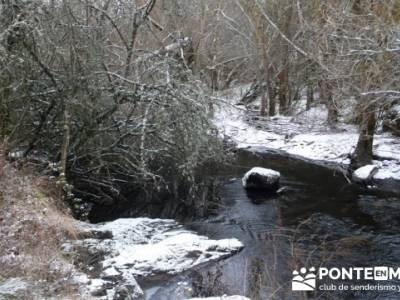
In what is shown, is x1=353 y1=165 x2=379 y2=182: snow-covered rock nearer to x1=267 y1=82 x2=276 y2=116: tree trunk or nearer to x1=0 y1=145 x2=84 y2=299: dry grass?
x1=0 y1=145 x2=84 y2=299: dry grass

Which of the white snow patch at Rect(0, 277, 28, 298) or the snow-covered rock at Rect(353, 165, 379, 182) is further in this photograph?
the snow-covered rock at Rect(353, 165, 379, 182)

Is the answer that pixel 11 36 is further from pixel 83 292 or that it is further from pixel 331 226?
pixel 331 226

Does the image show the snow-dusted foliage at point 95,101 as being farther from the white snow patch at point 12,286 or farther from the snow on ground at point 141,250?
the white snow patch at point 12,286

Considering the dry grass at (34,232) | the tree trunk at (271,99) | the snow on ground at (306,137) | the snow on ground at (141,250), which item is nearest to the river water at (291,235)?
the snow on ground at (141,250)

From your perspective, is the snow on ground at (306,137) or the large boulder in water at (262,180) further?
the snow on ground at (306,137)

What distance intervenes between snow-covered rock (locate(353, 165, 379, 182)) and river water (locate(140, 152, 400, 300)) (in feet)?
0.95

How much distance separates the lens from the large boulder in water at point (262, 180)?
450 inches

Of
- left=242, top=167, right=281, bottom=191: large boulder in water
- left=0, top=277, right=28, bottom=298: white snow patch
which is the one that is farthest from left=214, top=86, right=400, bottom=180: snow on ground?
left=0, top=277, right=28, bottom=298: white snow patch

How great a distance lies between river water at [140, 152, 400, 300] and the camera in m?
6.67

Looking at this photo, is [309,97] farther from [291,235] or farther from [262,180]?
[291,235]

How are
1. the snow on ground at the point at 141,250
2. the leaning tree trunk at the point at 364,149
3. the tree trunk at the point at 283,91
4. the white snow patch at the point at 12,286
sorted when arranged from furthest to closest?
the tree trunk at the point at 283,91 < the leaning tree trunk at the point at 364,149 < the snow on ground at the point at 141,250 < the white snow patch at the point at 12,286

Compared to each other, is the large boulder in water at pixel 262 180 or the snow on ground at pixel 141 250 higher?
the large boulder in water at pixel 262 180

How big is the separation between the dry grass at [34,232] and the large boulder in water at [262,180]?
4910mm

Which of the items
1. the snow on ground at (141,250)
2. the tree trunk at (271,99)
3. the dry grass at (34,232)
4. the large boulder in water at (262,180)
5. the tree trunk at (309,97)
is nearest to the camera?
the dry grass at (34,232)
